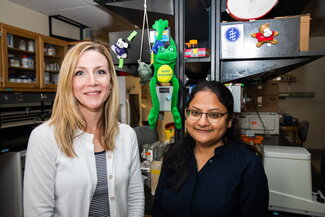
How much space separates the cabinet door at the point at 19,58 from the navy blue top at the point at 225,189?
2571 millimetres

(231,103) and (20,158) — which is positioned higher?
(231,103)

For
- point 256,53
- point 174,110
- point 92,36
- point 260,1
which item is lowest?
point 174,110

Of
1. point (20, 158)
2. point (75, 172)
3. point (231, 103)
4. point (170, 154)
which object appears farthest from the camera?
point (20, 158)

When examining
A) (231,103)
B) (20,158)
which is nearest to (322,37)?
(231,103)

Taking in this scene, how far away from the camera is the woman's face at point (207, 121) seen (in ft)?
3.19

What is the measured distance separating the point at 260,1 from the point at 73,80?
1.12m

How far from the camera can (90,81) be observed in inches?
37.7

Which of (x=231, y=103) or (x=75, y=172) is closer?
(x=75, y=172)

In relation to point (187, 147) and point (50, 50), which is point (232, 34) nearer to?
point (187, 147)

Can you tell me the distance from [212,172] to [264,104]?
93.5 inches

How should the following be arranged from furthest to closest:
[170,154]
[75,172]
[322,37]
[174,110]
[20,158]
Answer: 1. [322,37]
2. [20,158]
3. [174,110]
4. [170,154]
5. [75,172]

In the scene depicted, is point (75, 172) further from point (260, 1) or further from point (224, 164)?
point (260, 1)

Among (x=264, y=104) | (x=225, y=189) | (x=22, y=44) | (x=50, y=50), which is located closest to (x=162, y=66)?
(x=225, y=189)

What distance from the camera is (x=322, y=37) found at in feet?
16.4
